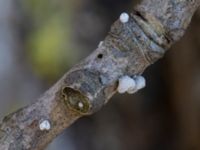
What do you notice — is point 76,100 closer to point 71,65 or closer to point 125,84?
point 125,84

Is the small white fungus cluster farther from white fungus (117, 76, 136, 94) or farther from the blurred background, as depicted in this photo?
the blurred background

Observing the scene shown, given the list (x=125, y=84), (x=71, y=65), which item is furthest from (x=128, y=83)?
(x=71, y=65)

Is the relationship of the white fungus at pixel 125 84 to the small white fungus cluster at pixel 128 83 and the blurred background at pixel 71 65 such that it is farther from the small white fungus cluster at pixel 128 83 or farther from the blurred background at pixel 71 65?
the blurred background at pixel 71 65

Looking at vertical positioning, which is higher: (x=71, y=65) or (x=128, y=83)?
(x=71, y=65)

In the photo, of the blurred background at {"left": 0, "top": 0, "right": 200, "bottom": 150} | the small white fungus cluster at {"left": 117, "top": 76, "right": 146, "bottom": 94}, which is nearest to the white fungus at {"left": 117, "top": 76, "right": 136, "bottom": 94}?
the small white fungus cluster at {"left": 117, "top": 76, "right": 146, "bottom": 94}


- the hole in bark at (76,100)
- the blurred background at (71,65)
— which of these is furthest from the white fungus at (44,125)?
the blurred background at (71,65)

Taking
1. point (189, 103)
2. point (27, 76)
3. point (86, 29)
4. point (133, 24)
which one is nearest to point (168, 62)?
point (189, 103)

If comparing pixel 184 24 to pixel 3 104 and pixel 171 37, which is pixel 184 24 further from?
pixel 3 104
